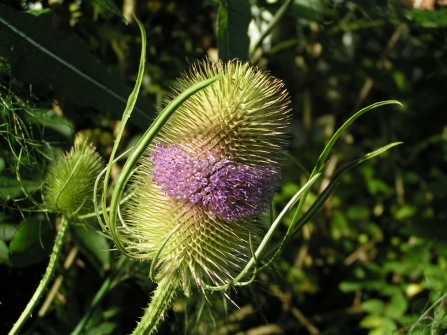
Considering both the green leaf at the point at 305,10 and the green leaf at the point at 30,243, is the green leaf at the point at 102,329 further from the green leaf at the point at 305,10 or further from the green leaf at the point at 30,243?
the green leaf at the point at 305,10

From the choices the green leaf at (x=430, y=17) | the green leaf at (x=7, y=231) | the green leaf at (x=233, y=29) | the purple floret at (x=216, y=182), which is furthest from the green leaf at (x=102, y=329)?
the green leaf at (x=430, y=17)

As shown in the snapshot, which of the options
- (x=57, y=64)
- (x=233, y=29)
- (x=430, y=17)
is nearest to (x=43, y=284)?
(x=57, y=64)

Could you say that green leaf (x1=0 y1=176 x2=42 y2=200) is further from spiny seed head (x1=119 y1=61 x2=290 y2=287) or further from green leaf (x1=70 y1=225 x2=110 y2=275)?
spiny seed head (x1=119 y1=61 x2=290 y2=287)

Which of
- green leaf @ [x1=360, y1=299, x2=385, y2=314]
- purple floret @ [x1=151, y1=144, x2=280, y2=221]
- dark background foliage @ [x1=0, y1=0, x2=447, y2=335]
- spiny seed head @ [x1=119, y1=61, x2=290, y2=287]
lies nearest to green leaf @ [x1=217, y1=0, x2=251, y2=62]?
dark background foliage @ [x1=0, y1=0, x2=447, y2=335]

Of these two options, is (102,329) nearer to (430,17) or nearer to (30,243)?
(30,243)

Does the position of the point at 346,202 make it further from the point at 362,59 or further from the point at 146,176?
the point at 146,176
